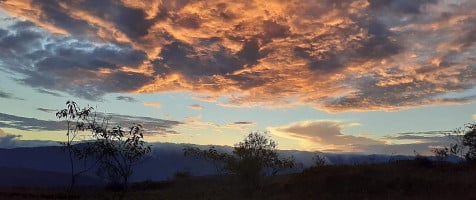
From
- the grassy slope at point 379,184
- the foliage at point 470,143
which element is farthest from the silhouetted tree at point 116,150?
the foliage at point 470,143

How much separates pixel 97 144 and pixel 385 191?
82.4ft

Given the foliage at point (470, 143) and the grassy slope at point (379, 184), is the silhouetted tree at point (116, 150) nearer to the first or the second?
the grassy slope at point (379, 184)

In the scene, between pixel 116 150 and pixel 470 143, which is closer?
pixel 116 150

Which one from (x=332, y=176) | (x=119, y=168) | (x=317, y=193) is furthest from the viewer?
(x=332, y=176)

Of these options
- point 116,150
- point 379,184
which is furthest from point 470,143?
point 116,150

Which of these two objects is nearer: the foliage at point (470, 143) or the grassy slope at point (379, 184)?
the grassy slope at point (379, 184)

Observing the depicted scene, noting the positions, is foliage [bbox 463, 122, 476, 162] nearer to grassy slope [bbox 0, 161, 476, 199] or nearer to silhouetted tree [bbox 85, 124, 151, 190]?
grassy slope [bbox 0, 161, 476, 199]

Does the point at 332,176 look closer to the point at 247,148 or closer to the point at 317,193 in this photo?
the point at 317,193

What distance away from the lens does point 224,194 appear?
179ft

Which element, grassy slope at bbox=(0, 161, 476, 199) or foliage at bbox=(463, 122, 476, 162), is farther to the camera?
foliage at bbox=(463, 122, 476, 162)

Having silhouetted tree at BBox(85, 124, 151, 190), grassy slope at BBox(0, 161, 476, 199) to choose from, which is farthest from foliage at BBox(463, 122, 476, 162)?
silhouetted tree at BBox(85, 124, 151, 190)

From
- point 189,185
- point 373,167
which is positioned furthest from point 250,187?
point 189,185

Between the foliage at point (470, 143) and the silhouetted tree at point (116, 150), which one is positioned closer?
the silhouetted tree at point (116, 150)

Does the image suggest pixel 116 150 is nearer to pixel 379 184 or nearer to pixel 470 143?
pixel 379 184
